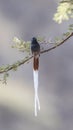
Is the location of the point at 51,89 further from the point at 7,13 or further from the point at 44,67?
the point at 7,13

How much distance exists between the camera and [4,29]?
29.7 feet

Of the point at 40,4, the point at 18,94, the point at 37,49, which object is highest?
the point at 40,4

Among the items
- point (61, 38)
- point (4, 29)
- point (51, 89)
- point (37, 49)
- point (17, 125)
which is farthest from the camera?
point (4, 29)

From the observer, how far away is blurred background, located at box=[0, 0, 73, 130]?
7863 mm

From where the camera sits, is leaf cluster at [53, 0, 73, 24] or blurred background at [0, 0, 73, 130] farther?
blurred background at [0, 0, 73, 130]

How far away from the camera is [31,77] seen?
8.28 metres

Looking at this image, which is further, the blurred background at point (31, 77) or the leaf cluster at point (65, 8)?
the blurred background at point (31, 77)

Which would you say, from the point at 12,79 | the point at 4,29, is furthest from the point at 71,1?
the point at 4,29

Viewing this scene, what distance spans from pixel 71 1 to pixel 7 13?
25.1 ft

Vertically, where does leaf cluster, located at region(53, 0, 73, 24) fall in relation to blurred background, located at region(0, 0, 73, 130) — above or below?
below

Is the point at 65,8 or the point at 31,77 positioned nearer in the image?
the point at 65,8

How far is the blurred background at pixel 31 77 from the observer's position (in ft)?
25.8

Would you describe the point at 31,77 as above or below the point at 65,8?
above

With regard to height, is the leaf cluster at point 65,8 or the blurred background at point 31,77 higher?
the blurred background at point 31,77
